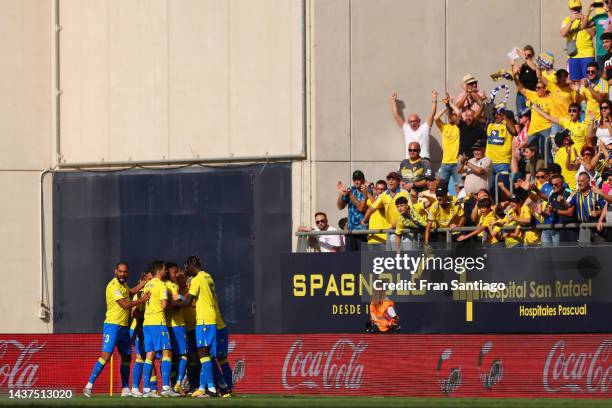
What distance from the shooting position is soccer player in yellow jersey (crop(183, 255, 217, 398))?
19.5 meters

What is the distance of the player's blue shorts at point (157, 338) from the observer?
19938 millimetres

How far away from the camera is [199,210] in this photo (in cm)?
2852

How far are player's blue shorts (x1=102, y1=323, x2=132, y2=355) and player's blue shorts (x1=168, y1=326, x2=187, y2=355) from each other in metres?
0.74

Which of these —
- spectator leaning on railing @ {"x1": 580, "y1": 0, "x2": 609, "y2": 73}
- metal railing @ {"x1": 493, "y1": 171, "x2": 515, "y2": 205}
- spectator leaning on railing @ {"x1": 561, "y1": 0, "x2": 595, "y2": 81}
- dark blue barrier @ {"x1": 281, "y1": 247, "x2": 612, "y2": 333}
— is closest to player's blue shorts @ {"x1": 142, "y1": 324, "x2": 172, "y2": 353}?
dark blue barrier @ {"x1": 281, "y1": 247, "x2": 612, "y2": 333}

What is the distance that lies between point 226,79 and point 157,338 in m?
9.57

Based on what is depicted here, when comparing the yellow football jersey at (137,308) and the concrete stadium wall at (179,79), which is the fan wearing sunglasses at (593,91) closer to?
the concrete stadium wall at (179,79)

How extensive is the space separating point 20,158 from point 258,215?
598cm

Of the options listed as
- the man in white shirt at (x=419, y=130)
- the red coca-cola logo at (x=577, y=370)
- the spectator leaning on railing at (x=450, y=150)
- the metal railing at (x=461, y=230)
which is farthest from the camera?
the man in white shirt at (x=419, y=130)

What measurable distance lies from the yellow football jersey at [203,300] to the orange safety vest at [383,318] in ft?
10.9

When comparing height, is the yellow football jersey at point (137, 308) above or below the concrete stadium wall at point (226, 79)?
below

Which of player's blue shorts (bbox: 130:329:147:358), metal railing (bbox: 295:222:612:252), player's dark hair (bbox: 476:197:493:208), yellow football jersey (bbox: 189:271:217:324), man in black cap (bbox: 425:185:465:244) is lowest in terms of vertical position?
player's blue shorts (bbox: 130:329:147:358)

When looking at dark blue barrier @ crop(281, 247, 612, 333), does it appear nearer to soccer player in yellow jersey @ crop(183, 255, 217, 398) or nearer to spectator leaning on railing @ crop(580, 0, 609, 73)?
soccer player in yellow jersey @ crop(183, 255, 217, 398)

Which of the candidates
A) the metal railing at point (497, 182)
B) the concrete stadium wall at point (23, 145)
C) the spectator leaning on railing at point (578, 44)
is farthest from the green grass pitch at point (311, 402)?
the concrete stadium wall at point (23, 145)

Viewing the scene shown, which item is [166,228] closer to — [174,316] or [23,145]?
[23,145]
